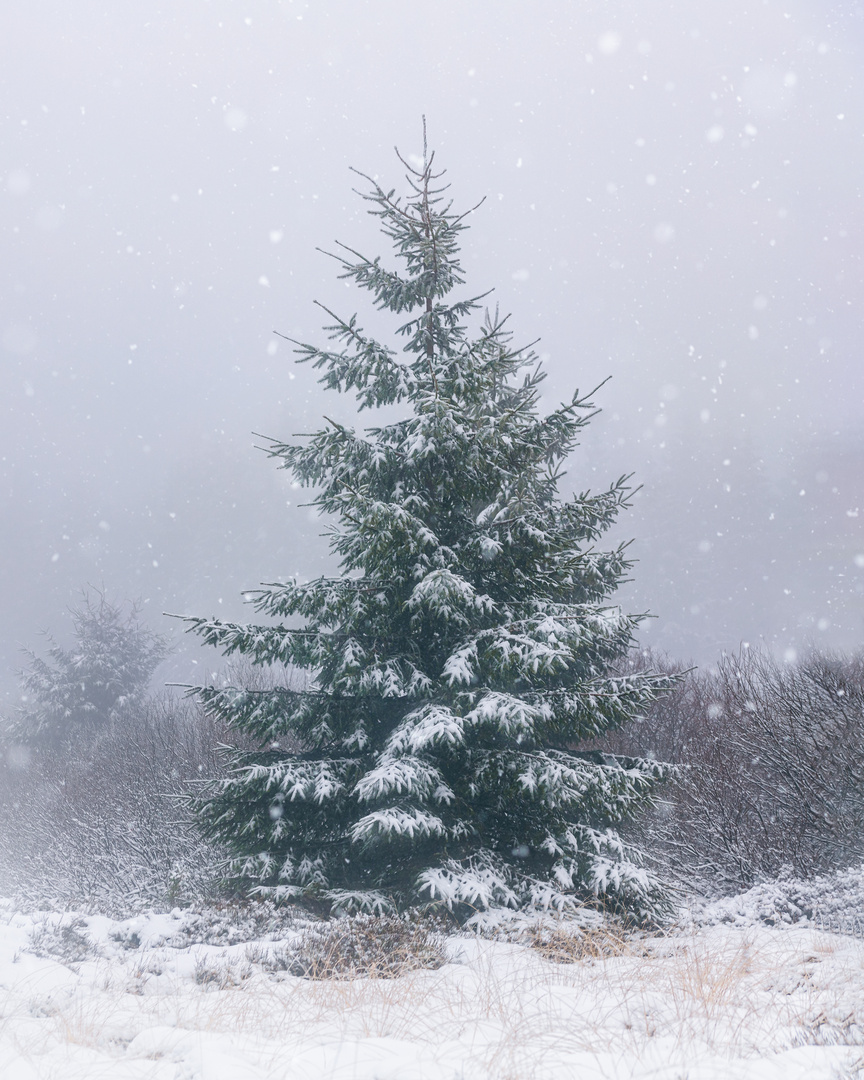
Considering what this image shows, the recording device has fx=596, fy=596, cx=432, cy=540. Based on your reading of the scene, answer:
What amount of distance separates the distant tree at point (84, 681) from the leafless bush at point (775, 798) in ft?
81.9

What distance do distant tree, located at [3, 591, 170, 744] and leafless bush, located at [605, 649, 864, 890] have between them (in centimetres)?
2495

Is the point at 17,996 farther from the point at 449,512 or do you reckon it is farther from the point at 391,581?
the point at 449,512

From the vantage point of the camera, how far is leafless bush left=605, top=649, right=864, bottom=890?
31.5ft

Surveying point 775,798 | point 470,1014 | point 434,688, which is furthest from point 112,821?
point 775,798

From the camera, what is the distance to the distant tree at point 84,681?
2711 centimetres

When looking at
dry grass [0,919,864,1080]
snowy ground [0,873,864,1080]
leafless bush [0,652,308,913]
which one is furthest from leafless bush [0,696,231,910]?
dry grass [0,919,864,1080]

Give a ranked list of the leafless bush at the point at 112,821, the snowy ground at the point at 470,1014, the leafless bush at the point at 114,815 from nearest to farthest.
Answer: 1. the snowy ground at the point at 470,1014
2. the leafless bush at the point at 114,815
3. the leafless bush at the point at 112,821

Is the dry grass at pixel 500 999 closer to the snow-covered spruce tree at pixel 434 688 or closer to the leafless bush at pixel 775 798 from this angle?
the snow-covered spruce tree at pixel 434 688

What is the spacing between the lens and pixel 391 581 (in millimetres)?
7004

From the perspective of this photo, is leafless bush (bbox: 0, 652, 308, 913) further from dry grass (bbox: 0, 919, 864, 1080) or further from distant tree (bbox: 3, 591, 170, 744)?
dry grass (bbox: 0, 919, 864, 1080)

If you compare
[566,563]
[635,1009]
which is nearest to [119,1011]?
[635,1009]

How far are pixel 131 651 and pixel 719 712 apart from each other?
82.9 feet

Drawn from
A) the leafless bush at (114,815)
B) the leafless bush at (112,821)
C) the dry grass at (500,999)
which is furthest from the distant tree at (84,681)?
the dry grass at (500,999)

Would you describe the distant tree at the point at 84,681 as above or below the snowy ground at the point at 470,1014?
above
